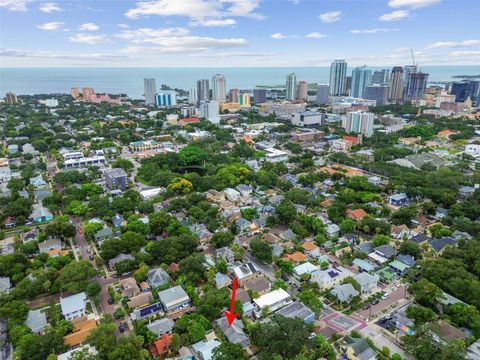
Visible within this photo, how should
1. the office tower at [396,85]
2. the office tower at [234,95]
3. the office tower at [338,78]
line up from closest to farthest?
the office tower at [396,85], the office tower at [234,95], the office tower at [338,78]

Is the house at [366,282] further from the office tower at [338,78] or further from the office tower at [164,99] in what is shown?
the office tower at [338,78]

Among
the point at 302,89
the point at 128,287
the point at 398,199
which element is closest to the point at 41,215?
the point at 128,287

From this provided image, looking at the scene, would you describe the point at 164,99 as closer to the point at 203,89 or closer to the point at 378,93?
the point at 203,89

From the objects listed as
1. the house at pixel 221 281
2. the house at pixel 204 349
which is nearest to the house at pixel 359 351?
the house at pixel 204 349

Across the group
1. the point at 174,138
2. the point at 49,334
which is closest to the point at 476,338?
the point at 49,334

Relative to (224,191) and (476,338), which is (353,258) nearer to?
(476,338)

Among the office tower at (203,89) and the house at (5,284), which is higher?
the office tower at (203,89)

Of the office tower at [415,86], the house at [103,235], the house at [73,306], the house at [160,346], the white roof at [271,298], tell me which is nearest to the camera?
the house at [160,346]
